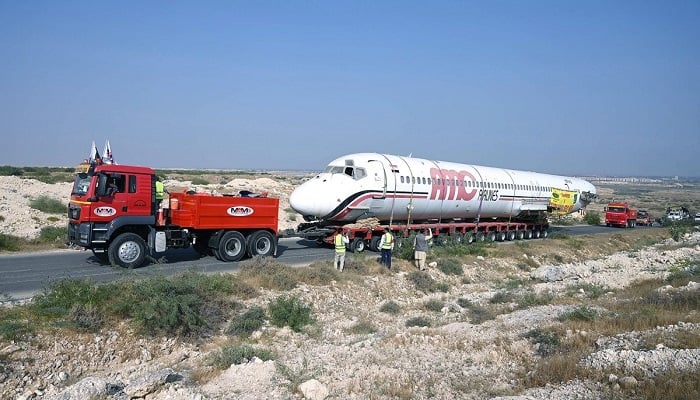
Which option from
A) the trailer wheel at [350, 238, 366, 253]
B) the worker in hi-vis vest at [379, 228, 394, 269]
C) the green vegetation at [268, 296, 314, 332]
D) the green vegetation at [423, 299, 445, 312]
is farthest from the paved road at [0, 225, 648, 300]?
the green vegetation at [423, 299, 445, 312]

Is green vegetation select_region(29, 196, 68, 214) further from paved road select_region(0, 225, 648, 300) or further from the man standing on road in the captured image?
the man standing on road

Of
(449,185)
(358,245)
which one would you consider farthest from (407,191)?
(449,185)

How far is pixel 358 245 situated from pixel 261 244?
4764 millimetres

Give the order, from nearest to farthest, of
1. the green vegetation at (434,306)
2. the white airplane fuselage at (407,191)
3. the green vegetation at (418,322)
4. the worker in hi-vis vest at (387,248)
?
the green vegetation at (418,322) → the green vegetation at (434,306) → the worker in hi-vis vest at (387,248) → the white airplane fuselage at (407,191)

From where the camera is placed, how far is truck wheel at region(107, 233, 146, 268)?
14945 mm

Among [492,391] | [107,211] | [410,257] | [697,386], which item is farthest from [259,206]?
[697,386]

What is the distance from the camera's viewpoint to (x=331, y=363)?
9.24 meters

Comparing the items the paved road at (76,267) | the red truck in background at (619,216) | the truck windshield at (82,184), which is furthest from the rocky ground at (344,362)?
the red truck in background at (619,216)

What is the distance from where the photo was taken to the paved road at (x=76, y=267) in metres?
13.1

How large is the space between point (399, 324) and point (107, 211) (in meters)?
8.79

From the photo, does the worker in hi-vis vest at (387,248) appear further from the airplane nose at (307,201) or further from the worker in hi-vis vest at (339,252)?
the airplane nose at (307,201)

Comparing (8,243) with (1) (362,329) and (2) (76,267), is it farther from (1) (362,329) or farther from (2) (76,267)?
(1) (362,329)

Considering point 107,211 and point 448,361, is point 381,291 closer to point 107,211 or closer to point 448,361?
point 448,361

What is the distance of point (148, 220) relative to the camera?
15.5 meters
